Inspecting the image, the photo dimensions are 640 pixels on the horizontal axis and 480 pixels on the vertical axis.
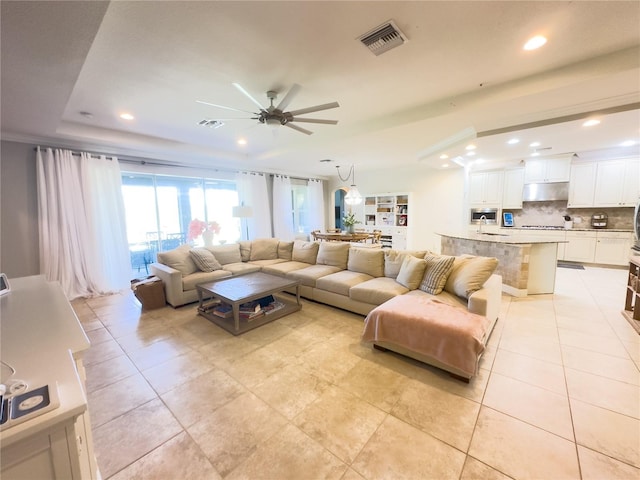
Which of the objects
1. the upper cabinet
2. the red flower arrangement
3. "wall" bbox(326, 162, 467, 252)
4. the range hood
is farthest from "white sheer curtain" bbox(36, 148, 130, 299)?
the range hood

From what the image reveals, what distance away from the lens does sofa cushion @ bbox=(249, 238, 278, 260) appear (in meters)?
4.96

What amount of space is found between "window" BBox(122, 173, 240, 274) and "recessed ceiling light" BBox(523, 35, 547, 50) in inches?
219

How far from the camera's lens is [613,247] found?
5.41 meters

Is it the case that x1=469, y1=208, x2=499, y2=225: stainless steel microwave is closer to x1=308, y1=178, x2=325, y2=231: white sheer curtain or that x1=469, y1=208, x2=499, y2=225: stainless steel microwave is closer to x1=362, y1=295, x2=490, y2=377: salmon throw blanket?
x1=308, y1=178, x2=325, y2=231: white sheer curtain

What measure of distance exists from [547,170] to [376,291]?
19.1 ft

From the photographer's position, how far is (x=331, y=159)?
5973 mm

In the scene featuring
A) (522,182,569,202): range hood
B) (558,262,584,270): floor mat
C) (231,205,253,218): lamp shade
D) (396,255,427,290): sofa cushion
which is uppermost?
(522,182,569,202): range hood

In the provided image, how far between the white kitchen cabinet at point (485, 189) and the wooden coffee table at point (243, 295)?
5.67m

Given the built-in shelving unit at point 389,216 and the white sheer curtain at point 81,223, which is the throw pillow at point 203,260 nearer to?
the white sheer curtain at point 81,223

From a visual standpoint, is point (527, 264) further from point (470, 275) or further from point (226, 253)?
point (226, 253)

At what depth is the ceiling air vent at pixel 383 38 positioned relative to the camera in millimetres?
1851

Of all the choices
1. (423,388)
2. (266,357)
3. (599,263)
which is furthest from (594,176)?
(266,357)

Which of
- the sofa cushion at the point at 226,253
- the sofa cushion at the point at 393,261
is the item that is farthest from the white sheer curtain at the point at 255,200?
the sofa cushion at the point at 393,261

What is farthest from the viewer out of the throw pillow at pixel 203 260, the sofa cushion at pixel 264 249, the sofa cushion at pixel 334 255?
A: the sofa cushion at pixel 264 249
